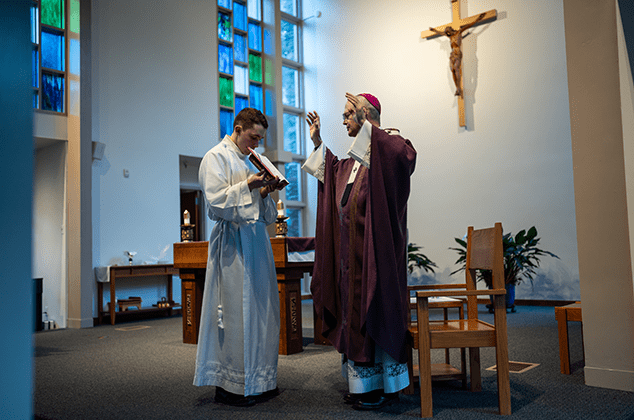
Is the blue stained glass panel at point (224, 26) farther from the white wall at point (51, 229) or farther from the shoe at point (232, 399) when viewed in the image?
the shoe at point (232, 399)

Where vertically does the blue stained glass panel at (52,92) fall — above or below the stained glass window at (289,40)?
below

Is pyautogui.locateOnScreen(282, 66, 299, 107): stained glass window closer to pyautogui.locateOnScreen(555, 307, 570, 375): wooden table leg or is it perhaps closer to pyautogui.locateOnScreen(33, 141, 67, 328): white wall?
pyautogui.locateOnScreen(33, 141, 67, 328): white wall

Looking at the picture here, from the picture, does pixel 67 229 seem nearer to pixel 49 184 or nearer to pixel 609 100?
pixel 49 184

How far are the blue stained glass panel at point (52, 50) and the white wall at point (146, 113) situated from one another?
424 mm

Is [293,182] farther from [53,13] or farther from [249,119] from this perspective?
[249,119]

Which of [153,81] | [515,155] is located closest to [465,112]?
[515,155]

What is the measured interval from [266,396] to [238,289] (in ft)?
2.05

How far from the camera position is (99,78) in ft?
23.7

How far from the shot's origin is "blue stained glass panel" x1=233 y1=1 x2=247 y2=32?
9625 mm

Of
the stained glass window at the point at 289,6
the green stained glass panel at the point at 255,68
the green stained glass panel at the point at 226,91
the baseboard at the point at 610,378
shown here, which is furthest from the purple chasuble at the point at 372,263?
the stained glass window at the point at 289,6

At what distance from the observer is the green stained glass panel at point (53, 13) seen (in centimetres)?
681

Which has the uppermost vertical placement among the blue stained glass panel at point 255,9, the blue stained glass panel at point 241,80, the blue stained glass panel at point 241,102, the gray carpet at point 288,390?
the blue stained glass panel at point 255,9

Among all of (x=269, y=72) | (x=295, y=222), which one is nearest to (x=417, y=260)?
(x=295, y=222)

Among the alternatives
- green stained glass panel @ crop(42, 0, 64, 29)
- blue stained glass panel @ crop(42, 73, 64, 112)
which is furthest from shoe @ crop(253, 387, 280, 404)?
green stained glass panel @ crop(42, 0, 64, 29)
